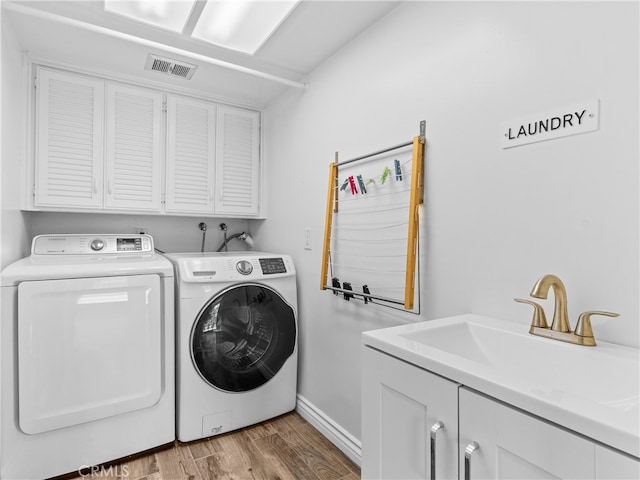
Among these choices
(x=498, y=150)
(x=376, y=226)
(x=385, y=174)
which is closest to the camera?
(x=498, y=150)

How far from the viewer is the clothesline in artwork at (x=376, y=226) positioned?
→ 1.52 m

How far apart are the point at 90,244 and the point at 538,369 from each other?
2.45m

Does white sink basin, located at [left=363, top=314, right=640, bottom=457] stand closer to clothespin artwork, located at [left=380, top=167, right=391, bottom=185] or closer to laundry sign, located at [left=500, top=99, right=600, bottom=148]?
laundry sign, located at [left=500, top=99, right=600, bottom=148]

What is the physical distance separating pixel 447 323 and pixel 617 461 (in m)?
0.65

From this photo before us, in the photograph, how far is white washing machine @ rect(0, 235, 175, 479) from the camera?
1619 mm

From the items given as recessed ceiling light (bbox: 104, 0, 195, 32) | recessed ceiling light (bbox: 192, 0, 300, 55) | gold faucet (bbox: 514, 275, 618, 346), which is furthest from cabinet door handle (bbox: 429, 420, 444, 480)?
recessed ceiling light (bbox: 104, 0, 195, 32)

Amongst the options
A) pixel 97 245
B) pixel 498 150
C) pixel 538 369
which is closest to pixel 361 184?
pixel 498 150

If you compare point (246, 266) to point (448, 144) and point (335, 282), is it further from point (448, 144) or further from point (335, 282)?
point (448, 144)

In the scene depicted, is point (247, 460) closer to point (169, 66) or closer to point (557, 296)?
point (557, 296)

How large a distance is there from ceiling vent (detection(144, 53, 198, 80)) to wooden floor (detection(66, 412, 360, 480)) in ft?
7.32

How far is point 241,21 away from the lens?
181 centimetres

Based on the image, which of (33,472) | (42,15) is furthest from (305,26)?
(33,472)

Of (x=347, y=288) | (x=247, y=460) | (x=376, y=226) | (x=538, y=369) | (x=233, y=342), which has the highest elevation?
(x=376, y=226)

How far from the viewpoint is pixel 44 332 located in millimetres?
1666
